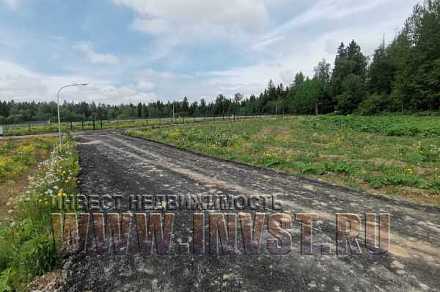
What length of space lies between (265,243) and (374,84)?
57641 mm

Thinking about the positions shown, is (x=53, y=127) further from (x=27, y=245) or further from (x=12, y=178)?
(x=27, y=245)

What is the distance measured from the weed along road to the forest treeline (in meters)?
40.6

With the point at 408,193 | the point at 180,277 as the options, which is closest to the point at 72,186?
the point at 180,277

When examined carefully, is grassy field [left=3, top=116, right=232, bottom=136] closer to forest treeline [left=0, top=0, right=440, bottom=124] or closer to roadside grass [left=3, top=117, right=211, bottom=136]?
roadside grass [left=3, top=117, right=211, bottom=136]

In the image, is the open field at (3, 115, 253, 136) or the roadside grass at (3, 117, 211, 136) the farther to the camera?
the open field at (3, 115, 253, 136)

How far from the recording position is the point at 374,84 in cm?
5072

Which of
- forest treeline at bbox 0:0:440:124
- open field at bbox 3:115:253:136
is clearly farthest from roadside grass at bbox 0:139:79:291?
forest treeline at bbox 0:0:440:124

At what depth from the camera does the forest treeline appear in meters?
37.3

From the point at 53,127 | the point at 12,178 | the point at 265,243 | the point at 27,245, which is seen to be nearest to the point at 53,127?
the point at 53,127

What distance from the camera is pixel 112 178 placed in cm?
793

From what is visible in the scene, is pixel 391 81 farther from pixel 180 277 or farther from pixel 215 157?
pixel 180 277

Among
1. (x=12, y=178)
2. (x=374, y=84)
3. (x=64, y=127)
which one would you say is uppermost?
(x=374, y=84)

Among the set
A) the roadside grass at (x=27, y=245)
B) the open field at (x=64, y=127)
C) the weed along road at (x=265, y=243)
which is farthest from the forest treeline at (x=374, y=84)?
the roadside grass at (x=27, y=245)

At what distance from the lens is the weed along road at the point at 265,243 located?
2.95 metres
